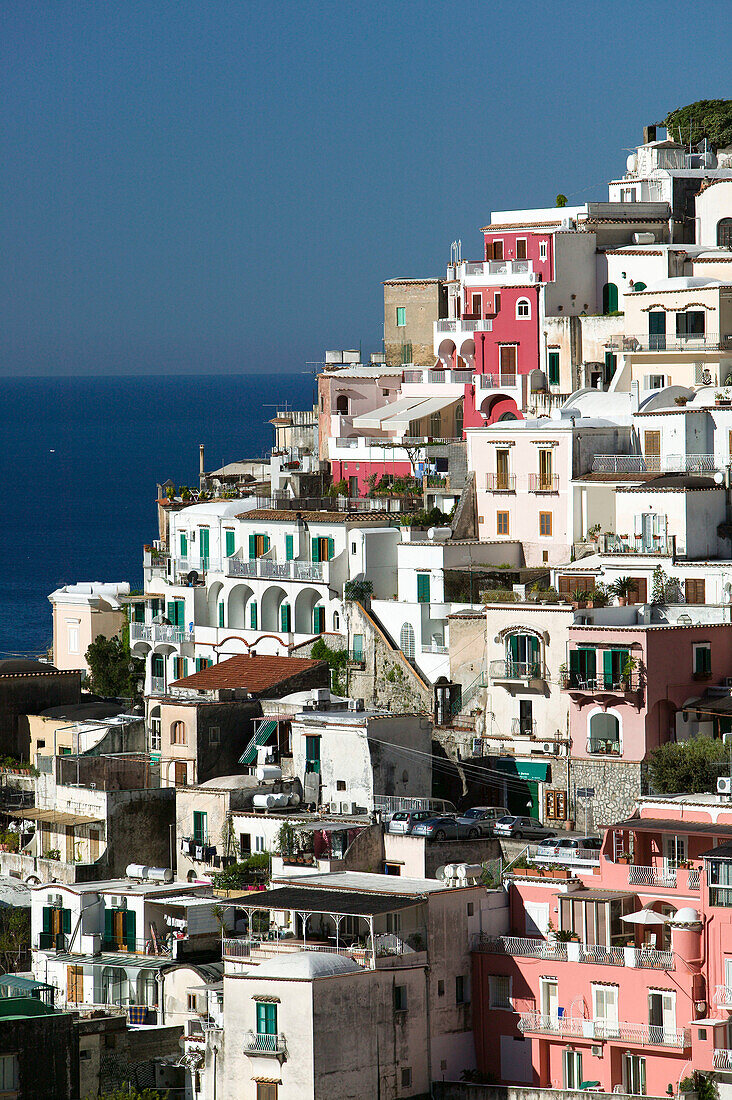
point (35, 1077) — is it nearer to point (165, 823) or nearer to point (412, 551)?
point (165, 823)

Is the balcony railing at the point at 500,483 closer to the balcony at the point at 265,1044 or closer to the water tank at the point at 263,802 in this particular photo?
the water tank at the point at 263,802

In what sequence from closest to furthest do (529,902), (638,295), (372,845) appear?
(529,902), (372,845), (638,295)

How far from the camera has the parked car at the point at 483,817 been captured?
158 feet

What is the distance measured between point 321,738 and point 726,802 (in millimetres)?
10610

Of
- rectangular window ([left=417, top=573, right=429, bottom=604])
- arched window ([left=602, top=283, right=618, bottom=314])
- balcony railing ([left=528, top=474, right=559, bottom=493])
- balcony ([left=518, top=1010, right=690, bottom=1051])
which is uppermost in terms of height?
arched window ([left=602, top=283, right=618, bottom=314])

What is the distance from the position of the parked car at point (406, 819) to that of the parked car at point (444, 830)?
0.17 metres

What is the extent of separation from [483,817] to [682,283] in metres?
21.4

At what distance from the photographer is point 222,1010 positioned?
137ft

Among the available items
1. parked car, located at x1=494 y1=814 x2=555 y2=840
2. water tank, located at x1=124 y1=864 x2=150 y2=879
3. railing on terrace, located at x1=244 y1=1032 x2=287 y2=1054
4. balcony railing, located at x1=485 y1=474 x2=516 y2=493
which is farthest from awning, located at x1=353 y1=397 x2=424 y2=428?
railing on terrace, located at x1=244 y1=1032 x2=287 y2=1054

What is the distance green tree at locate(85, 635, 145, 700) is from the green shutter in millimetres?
19580

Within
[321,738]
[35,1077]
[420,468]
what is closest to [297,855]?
[321,738]

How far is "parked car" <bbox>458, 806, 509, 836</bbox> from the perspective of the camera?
48250 millimetres

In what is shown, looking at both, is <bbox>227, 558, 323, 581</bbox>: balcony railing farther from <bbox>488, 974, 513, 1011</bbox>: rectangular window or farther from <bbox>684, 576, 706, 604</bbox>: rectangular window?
<bbox>488, 974, 513, 1011</bbox>: rectangular window

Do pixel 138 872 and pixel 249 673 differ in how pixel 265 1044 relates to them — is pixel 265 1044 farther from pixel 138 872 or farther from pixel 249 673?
pixel 249 673
